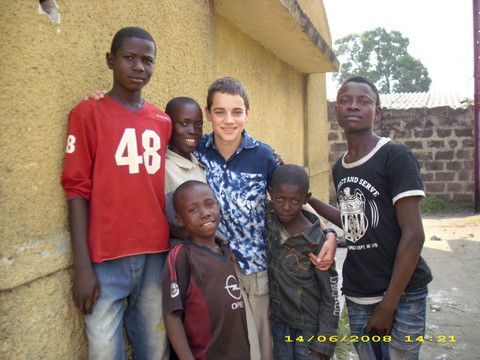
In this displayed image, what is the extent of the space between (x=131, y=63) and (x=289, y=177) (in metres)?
0.85

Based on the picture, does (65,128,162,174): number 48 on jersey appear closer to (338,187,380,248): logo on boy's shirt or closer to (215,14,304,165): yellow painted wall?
(338,187,380,248): logo on boy's shirt

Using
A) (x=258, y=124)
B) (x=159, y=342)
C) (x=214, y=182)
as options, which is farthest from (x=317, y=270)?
(x=258, y=124)

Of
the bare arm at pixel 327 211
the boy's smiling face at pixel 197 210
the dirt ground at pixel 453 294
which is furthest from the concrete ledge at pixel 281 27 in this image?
the dirt ground at pixel 453 294

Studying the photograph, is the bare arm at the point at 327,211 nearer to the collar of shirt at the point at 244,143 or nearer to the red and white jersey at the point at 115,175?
the collar of shirt at the point at 244,143

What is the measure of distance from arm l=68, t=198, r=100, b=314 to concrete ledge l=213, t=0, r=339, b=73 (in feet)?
6.77

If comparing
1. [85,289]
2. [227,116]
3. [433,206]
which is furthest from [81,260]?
[433,206]

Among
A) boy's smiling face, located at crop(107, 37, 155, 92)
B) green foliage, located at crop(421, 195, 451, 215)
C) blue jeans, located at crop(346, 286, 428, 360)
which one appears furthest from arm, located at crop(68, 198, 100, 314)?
green foliage, located at crop(421, 195, 451, 215)

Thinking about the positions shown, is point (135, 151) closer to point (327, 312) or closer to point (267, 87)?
point (327, 312)

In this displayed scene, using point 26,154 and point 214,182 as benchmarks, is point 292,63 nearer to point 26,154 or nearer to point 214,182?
point 214,182

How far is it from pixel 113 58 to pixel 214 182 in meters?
0.73

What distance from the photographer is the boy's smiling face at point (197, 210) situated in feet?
5.66

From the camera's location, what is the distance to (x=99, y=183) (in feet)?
5.04

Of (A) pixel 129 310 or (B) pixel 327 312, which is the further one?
(B) pixel 327 312

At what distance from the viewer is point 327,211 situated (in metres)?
2.32
